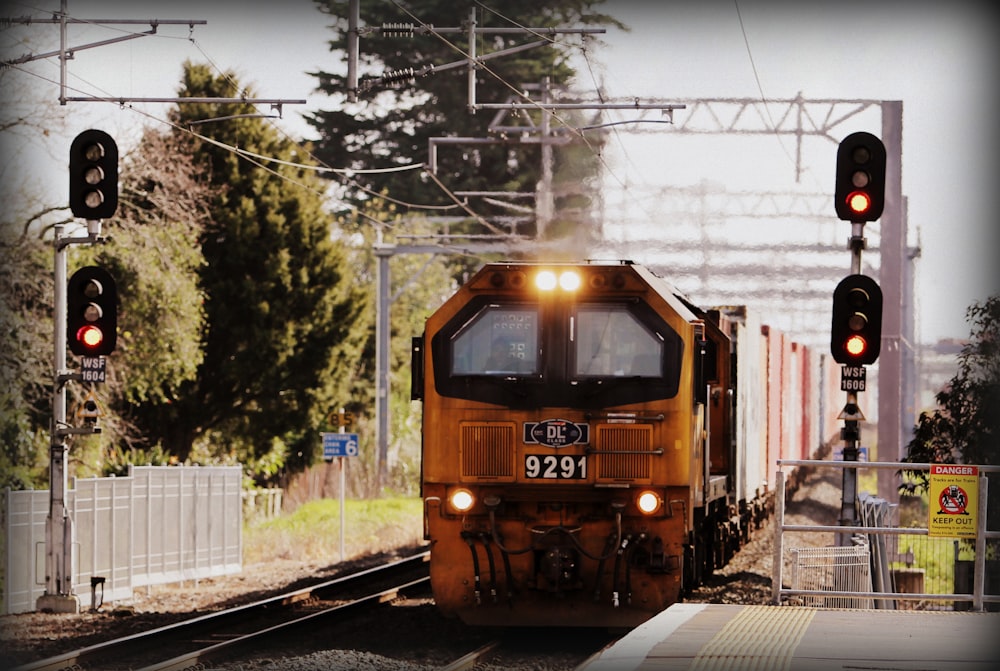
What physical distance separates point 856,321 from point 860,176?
1.29 meters

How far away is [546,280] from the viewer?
1490 centimetres

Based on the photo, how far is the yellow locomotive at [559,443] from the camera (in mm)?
14406

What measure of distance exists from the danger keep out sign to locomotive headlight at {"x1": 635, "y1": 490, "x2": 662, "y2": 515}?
2364 mm

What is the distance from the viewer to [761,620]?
480 inches

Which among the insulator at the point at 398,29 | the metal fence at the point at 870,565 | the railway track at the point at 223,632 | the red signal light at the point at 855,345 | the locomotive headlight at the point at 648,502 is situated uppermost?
the insulator at the point at 398,29

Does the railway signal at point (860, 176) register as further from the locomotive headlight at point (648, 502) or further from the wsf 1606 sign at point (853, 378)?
the locomotive headlight at point (648, 502)

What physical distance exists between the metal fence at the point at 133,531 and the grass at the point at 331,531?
9.49 feet

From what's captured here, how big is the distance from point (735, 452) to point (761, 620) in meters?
7.88

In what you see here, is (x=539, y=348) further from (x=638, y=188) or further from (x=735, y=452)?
(x=638, y=188)

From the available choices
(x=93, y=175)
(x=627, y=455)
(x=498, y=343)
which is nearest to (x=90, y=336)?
(x=93, y=175)

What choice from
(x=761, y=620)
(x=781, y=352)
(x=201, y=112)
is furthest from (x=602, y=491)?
(x=201, y=112)

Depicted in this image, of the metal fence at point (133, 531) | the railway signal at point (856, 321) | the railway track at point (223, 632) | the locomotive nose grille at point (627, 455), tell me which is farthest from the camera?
the metal fence at point (133, 531)

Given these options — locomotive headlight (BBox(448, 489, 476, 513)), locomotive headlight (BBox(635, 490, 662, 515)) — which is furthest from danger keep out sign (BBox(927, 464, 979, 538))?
locomotive headlight (BBox(448, 489, 476, 513))

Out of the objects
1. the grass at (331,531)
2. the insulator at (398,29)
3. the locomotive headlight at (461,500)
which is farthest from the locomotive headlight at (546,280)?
the grass at (331,531)
